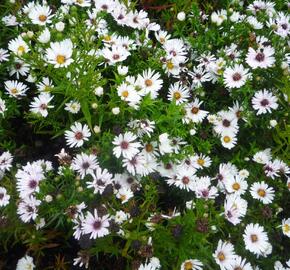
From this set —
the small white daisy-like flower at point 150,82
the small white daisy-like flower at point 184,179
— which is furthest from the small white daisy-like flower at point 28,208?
the small white daisy-like flower at point 150,82

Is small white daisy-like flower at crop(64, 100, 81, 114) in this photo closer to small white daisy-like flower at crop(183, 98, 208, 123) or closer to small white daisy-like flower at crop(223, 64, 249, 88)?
small white daisy-like flower at crop(183, 98, 208, 123)

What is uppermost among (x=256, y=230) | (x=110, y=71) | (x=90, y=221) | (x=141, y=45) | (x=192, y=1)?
(x=192, y=1)

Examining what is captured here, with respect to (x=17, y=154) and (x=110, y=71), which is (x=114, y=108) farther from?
(x=17, y=154)

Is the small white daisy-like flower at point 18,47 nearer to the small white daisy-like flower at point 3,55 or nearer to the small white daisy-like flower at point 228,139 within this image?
the small white daisy-like flower at point 3,55

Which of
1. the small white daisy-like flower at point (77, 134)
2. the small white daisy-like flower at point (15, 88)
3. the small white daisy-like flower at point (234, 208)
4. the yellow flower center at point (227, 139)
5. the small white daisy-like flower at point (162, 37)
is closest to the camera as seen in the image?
A: the small white daisy-like flower at point (234, 208)

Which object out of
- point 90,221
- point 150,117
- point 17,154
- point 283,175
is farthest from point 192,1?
point 90,221

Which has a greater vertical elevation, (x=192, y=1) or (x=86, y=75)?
(x=192, y=1)

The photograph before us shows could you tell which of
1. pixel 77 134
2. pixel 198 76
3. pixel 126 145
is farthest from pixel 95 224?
pixel 198 76

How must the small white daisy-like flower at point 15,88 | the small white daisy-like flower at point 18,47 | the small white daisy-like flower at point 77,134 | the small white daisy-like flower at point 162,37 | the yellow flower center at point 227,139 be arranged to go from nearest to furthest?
the small white daisy-like flower at point 77,134, the small white daisy-like flower at point 18,47, the small white daisy-like flower at point 15,88, the yellow flower center at point 227,139, the small white daisy-like flower at point 162,37
